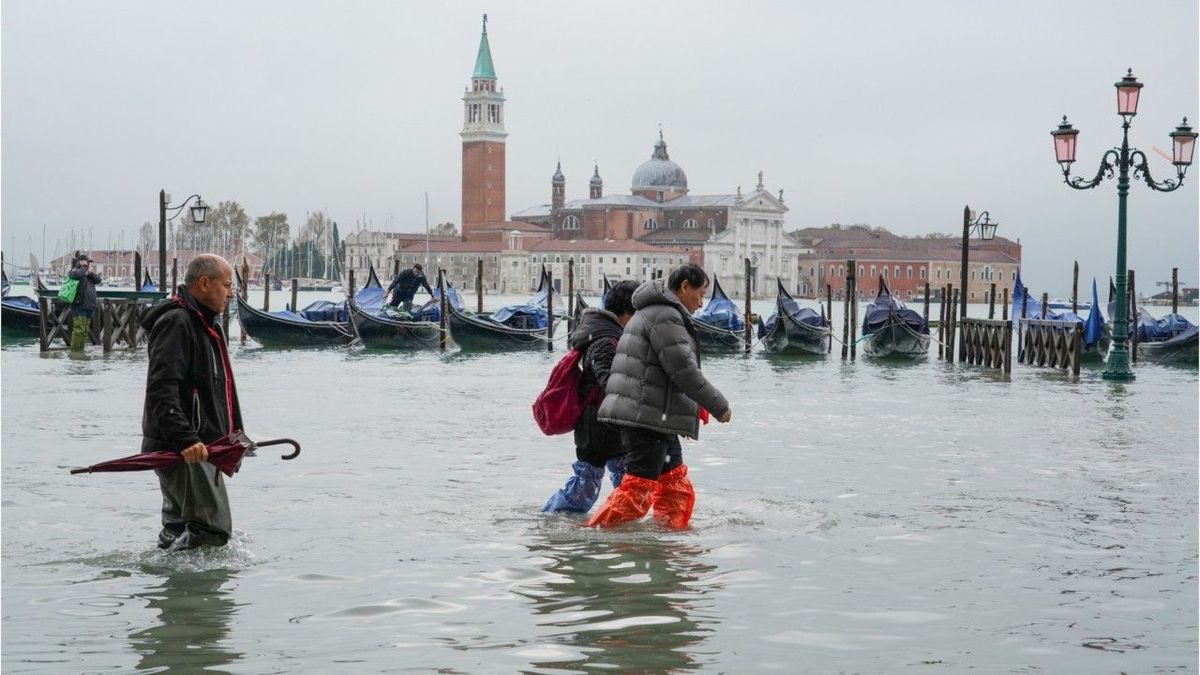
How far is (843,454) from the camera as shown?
32.4 ft

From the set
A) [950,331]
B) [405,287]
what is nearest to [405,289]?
[405,287]

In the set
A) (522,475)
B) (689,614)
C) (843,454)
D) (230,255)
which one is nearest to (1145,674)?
(689,614)

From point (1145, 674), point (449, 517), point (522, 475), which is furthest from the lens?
point (522, 475)

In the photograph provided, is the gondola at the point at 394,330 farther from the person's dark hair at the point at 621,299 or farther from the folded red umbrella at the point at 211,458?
the folded red umbrella at the point at 211,458

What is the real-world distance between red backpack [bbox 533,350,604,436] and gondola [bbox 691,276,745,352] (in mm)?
22450

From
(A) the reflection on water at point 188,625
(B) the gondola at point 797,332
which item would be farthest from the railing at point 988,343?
(A) the reflection on water at point 188,625

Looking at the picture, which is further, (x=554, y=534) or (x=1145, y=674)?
(x=554, y=534)

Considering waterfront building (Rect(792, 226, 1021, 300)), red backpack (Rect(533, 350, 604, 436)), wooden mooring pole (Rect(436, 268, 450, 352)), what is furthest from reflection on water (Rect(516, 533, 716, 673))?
waterfront building (Rect(792, 226, 1021, 300))

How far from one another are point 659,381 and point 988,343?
1840cm

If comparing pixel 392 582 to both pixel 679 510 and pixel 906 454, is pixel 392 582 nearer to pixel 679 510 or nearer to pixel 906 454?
pixel 679 510

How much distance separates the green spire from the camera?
114 metres

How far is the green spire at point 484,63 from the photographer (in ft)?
374

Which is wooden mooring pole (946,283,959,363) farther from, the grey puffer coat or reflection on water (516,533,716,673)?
the grey puffer coat

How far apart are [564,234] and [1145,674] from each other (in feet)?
382
